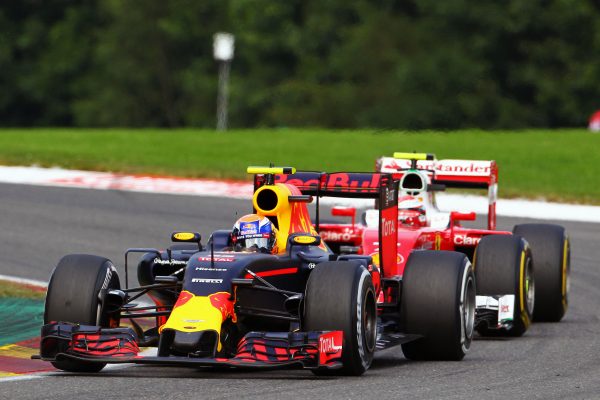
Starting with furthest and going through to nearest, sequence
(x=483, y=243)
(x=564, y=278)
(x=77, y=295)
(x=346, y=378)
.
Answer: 1. (x=564, y=278)
2. (x=483, y=243)
3. (x=77, y=295)
4. (x=346, y=378)

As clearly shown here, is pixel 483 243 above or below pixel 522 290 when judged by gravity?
above

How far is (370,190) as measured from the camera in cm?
1146

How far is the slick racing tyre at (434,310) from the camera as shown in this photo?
10719 millimetres

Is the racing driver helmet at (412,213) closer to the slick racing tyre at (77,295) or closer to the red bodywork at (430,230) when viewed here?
the red bodywork at (430,230)

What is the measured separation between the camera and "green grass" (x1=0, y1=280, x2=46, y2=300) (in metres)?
13.8

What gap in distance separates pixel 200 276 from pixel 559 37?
4772cm

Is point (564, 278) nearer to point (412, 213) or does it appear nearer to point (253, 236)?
point (412, 213)

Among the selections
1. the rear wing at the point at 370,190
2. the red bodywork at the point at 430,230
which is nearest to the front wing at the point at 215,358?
the rear wing at the point at 370,190

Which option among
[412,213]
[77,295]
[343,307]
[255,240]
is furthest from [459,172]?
[77,295]

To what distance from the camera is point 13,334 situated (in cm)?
1163

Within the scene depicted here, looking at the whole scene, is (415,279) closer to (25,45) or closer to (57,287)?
(57,287)

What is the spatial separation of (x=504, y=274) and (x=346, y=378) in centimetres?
345

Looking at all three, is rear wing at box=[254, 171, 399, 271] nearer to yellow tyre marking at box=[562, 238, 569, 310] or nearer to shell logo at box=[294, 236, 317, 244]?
shell logo at box=[294, 236, 317, 244]

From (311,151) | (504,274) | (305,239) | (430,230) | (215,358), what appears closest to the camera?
(215,358)
